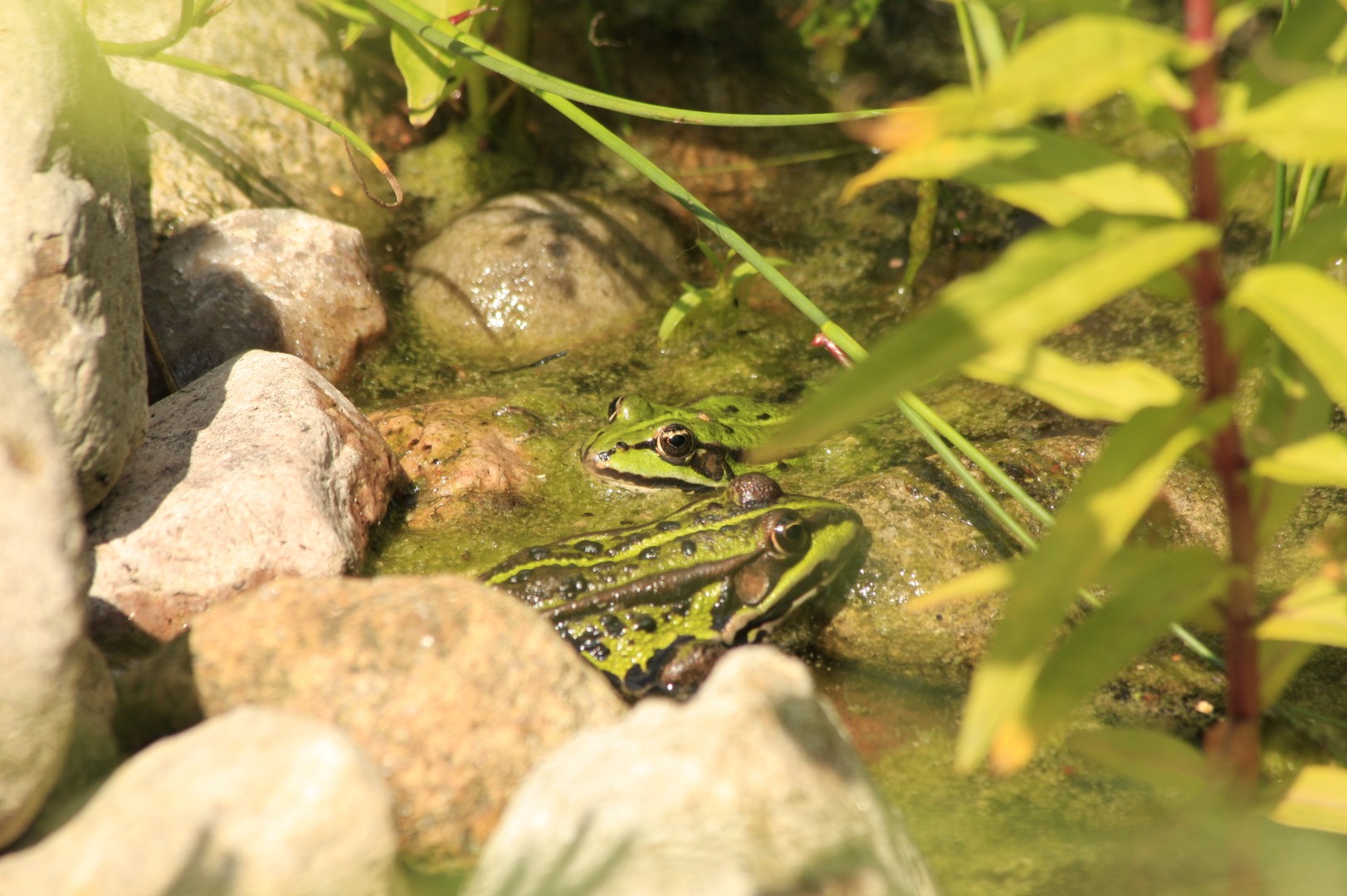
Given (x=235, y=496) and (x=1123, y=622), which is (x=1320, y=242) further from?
(x=235, y=496)

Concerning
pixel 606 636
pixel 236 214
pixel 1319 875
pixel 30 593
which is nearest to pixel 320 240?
pixel 236 214

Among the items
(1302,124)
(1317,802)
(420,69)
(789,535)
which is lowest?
(789,535)

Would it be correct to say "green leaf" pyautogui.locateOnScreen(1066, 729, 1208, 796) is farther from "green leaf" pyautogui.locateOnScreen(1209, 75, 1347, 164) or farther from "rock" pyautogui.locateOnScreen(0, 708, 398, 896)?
"rock" pyautogui.locateOnScreen(0, 708, 398, 896)

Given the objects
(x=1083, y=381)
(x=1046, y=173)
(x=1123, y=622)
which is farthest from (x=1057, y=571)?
(x=1046, y=173)

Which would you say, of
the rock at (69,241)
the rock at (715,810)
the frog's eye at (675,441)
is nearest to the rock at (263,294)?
the rock at (69,241)

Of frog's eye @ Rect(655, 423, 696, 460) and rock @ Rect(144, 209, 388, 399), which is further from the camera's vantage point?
rock @ Rect(144, 209, 388, 399)

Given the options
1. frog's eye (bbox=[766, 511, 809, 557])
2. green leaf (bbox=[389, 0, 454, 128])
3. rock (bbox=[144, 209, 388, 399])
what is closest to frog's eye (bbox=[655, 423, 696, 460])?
frog's eye (bbox=[766, 511, 809, 557])

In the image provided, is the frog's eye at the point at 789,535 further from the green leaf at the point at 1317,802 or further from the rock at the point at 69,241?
the rock at the point at 69,241
